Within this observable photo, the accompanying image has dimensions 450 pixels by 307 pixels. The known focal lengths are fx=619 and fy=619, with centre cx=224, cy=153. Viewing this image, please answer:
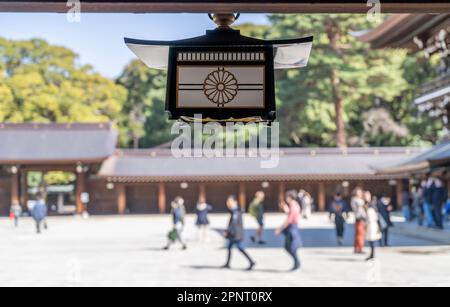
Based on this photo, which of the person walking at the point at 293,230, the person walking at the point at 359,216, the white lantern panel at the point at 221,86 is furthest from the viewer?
the person walking at the point at 359,216

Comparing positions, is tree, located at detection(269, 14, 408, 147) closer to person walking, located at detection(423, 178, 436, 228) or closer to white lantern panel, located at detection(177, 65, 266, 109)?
person walking, located at detection(423, 178, 436, 228)

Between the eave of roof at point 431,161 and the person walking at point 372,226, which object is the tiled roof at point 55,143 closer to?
the eave of roof at point 431,161

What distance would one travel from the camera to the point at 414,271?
12.5 metres

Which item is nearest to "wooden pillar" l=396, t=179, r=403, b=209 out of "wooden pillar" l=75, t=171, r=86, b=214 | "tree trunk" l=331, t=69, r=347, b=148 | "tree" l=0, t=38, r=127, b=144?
"tree trunk" l=331, t=69, r=347, b=148

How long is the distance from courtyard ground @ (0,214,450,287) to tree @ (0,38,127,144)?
19507mm

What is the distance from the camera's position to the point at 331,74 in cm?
4181

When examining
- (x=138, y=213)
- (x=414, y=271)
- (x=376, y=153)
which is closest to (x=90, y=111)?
(x=138, y=213)

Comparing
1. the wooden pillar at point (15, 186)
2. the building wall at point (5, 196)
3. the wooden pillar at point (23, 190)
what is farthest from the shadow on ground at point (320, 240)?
the building wall at point (5, 196)

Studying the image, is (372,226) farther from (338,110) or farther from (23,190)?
(338,110)

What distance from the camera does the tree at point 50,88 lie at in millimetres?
40594

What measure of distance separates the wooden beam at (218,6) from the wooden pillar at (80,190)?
33.2m

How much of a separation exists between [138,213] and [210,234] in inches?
611

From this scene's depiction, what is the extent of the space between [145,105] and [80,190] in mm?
12633

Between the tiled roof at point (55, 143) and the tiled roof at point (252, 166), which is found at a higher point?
the tiled roof at point (55, 143)
